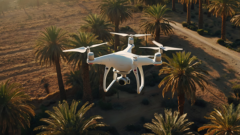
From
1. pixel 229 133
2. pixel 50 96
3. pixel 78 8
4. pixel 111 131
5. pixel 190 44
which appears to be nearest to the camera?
pixel 229 133

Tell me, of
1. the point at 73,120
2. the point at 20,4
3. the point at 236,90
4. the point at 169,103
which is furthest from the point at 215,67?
the point at 20,4

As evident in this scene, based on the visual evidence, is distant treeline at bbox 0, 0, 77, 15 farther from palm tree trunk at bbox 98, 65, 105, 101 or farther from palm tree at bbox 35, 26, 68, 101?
palm tree trunk at bbox 98, 65, 105, 101

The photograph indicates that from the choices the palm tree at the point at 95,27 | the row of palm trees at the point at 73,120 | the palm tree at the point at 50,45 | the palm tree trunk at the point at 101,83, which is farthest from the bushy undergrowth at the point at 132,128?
the palm tree at the point at 95,27

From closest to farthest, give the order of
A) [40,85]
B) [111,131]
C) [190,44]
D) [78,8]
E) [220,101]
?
1. [111,131]
2. [220,101]
3. [40,85]
4. [190,44]
5. [78,8]

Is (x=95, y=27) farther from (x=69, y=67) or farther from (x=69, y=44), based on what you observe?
(x=69, y=67)

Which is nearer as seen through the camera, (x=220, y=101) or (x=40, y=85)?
(x=220, y=101)

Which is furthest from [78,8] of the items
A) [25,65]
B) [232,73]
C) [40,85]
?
[232,73]

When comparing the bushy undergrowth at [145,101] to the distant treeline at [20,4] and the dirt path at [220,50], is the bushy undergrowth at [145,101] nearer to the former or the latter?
the dirt path at [220,50]

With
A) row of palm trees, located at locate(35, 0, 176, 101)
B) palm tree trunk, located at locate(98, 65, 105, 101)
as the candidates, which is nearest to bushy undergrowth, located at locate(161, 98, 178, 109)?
palm tree trunk, located at locate(98, 65, 105, 101)

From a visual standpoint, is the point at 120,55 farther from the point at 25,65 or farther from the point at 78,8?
the point at 78,8
